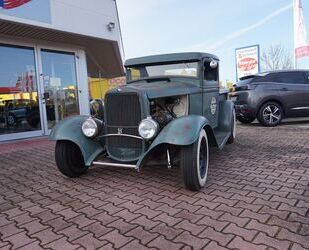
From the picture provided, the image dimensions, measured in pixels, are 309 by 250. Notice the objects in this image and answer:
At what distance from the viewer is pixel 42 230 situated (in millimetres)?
2842

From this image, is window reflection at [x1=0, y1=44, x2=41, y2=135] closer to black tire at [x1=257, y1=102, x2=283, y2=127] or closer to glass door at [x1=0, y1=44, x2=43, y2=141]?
glass door at [x1=0, y1=44, x2=43, y2=141]

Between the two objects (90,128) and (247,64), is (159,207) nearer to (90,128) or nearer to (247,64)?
(90,128)

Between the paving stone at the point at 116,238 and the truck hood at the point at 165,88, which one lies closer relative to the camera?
the paving stone at the point at 116,238

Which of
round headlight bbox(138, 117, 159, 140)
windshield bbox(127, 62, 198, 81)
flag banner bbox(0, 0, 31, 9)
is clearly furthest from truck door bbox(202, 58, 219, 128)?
flag banner bbox(0, 0, 31, 9)

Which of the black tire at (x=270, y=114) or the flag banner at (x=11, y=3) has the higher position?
the flag banner at (x=11, y=3)

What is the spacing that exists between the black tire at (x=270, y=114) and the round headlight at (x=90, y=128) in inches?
259

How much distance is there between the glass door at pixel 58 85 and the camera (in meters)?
9.49

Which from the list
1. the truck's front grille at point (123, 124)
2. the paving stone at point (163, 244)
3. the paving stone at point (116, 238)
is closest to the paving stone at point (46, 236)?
the paving stone at point (116, 238)

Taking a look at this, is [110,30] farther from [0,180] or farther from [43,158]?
[0,180]

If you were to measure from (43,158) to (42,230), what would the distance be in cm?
347

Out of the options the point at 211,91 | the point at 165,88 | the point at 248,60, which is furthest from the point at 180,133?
the point at 248,60

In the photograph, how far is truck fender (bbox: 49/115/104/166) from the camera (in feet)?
14.0

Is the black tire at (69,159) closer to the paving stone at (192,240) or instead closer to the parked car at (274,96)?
the paving stone at (192,240)

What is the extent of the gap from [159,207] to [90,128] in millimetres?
1618
